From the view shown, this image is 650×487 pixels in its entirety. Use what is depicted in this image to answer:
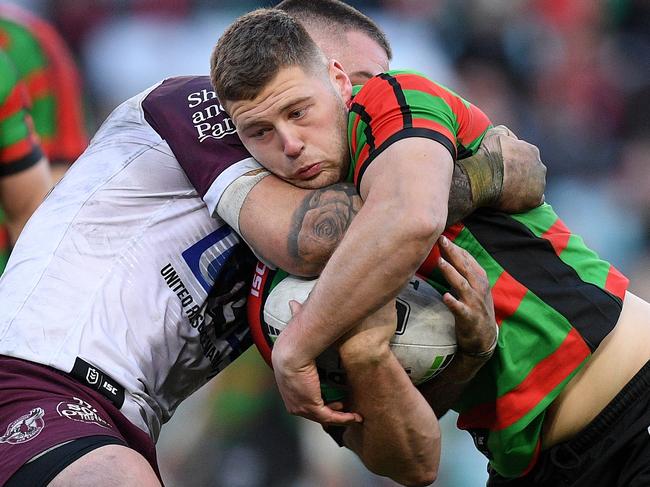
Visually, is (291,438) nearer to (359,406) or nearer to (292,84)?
(359,406)

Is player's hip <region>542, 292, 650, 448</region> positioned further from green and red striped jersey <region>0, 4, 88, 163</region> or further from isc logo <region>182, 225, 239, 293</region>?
green and red striped jersey <region>0, 4, 88, 163</region>

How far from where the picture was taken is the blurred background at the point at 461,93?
5.46 meters

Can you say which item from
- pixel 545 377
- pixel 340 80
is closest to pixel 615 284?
pixel 545 377

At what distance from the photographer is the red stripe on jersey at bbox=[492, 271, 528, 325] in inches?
123

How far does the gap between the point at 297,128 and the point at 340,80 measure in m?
0.36

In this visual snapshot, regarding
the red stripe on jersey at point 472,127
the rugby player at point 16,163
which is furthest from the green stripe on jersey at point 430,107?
the rugby player at point 16,163

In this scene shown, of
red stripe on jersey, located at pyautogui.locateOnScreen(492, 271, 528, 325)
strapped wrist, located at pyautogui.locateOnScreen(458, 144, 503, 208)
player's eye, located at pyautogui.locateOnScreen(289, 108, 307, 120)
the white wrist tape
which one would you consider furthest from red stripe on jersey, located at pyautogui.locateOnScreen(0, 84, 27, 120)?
red stripe on jersey, located at pyautogui.locateOnScreen(492, 271, 528, 325)

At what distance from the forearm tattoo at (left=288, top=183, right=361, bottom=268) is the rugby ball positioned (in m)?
0.11

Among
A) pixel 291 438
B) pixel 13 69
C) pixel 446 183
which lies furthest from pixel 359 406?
pixel 13 69

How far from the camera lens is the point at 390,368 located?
9.57 feet

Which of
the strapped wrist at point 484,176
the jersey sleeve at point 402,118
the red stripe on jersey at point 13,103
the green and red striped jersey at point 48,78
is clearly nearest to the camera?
the jersey sleeve at point 402,118

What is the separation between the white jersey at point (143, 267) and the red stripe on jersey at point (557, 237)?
994mm

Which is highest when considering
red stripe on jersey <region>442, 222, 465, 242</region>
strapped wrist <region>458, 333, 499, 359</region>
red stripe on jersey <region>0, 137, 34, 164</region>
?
red stripe on jersey <region>442, 222, 465, 242</region>

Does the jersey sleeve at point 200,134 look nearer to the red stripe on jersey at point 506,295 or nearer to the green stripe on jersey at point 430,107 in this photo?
the green stripe on jersey at point 430,107
